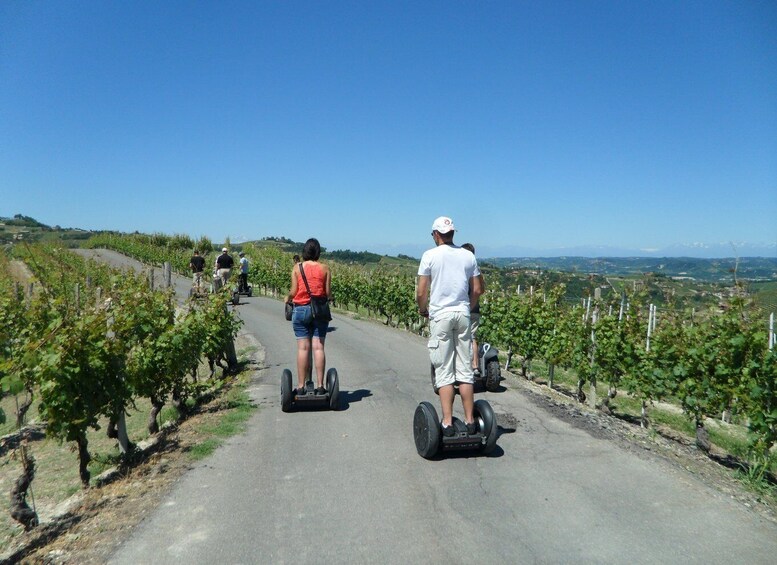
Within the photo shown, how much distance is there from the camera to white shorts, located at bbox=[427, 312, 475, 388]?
4.88 m

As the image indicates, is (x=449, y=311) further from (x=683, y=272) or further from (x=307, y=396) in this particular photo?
(x=683, y=272)

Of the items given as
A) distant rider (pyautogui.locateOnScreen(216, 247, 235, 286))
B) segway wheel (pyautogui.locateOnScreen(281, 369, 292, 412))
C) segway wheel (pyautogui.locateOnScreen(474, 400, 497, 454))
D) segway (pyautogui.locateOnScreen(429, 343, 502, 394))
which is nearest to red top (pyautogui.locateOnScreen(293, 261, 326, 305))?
segway wheel (pyautogui.locateOnScreen(281, 369, 292, 412))

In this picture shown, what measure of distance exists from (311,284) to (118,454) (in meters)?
3.30

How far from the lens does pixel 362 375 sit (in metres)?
9.27

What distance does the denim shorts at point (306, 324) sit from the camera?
641 centimetres

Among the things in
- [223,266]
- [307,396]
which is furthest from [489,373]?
[223,266]

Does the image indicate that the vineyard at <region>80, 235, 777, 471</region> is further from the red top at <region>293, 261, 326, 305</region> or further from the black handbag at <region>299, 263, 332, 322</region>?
the red top at <region>293, 261, 326, 305</region>

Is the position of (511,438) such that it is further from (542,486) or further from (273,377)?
(273,377)

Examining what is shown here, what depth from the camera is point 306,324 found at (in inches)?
254

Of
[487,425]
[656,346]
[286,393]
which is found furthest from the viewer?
[656,346]

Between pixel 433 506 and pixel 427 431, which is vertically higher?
pixel 427 431

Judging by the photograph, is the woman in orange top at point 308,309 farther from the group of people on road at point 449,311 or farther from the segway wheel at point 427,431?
the segway wheel at point 427,431

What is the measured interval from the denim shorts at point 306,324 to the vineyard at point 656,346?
4648 millimetres

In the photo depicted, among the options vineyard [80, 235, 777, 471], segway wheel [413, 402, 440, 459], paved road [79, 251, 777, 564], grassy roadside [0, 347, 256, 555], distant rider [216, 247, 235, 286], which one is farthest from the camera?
distant rider [216, 247, 235, 286]
